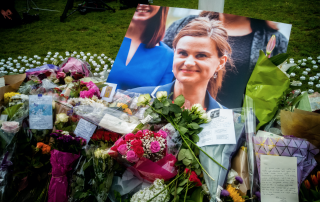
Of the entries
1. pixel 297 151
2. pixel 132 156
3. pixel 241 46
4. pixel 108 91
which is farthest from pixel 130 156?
pixel 241 46

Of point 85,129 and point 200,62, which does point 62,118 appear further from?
point 200,62

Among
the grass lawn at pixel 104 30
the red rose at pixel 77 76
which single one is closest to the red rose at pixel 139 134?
the red rose at pixel 77 76

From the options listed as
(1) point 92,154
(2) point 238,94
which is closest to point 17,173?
(1) point 92,154

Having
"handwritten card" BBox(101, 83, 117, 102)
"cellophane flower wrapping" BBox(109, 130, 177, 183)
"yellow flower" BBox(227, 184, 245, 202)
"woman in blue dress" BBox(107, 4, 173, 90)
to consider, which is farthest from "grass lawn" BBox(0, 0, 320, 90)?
"yellow flower" BBox(227, 184, 245, 202)

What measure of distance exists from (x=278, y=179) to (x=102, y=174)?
2.83 ft

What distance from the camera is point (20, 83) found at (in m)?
1.68

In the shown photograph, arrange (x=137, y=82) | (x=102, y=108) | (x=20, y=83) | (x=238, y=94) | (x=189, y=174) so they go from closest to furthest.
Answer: (x=189, y=174) < (x=102, y=108) < (x=238, y=94) < (x=20, y=83) < (x=137, y=82)

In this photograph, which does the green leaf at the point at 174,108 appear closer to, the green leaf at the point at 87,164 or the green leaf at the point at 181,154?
the green leaf at the point at 181,154

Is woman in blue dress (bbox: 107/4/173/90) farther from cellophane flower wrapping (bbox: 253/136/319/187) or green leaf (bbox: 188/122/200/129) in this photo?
cellophane flower wrapping (bbox: 253/136/319/187)

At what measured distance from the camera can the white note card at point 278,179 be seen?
1.00 metres

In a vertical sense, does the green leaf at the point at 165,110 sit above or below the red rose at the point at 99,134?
above

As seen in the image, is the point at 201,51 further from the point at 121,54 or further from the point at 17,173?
the point at 17,173

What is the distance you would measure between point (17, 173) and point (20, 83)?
2.72 feet

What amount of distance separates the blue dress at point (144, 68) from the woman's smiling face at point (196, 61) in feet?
0.26
